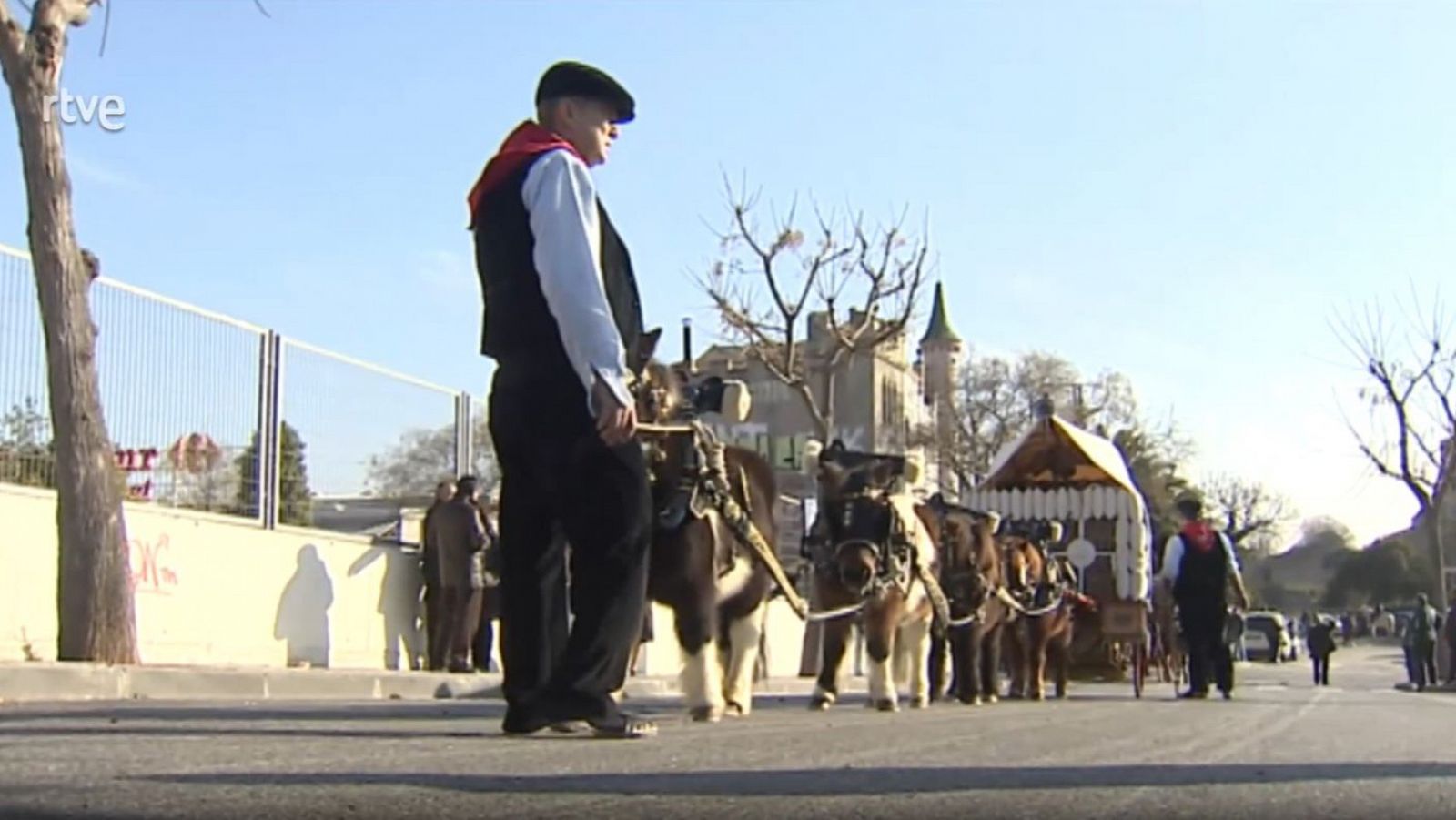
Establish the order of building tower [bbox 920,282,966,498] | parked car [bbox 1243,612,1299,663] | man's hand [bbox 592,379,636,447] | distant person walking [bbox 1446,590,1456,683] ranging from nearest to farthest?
man's hand [bbox 592,379,636,447] < distant person walking [bbox 1446,590,1456,683] < parked car [bbox 1243,612,1299,663] < building tower [bbox 920,282,966,498]

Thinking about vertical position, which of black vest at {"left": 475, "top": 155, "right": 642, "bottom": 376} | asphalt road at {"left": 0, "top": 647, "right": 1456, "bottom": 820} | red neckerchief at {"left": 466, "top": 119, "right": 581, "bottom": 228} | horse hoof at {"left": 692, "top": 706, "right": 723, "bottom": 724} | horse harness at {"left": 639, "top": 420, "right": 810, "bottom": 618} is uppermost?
red neckerchief at {"left": 466, "top": 119, "right": 581, "bottom": 228}

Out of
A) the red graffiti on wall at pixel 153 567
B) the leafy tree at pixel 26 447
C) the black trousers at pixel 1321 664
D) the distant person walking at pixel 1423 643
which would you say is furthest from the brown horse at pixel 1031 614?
the black trousers at pixel 1321 664

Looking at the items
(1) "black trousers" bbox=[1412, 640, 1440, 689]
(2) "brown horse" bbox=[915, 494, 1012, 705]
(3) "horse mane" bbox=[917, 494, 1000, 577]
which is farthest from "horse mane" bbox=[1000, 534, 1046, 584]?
(1) "black trousers" bbox=[1412, 640, 1440, 689]

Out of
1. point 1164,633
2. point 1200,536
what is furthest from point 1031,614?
point 1164,633

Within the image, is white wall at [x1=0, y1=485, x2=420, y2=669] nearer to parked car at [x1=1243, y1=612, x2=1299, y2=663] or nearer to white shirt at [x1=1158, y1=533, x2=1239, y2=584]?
white shirt at [x1=1158, y1=533, x2=1239, y2=584]

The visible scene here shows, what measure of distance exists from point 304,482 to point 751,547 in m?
9.78

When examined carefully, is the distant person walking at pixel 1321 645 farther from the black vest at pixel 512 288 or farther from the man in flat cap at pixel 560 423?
the black vest at pixel 512 288

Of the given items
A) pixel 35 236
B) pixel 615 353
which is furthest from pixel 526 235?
pixel 35 236

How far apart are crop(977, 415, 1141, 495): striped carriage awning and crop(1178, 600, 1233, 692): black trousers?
3053mm

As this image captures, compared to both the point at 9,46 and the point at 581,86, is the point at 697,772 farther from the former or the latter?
the point at 9,46

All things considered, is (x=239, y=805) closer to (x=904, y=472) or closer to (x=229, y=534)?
(x=904, y=472)

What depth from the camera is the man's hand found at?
555 centimetres

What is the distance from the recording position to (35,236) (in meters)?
13.0

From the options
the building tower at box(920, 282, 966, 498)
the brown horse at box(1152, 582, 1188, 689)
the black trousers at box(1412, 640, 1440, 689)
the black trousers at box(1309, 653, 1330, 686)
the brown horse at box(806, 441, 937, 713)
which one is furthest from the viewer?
the building tower at box(920, 282, 966, 498)
